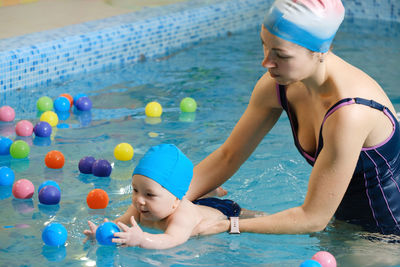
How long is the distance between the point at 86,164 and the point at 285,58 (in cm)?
217

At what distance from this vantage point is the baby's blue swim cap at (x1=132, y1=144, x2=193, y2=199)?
3.20m

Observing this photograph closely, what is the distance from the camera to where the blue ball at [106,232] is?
3170mm

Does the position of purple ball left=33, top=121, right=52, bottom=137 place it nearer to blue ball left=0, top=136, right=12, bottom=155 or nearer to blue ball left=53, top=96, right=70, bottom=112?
blue ball left=0, top=136, right=12, bottom=155

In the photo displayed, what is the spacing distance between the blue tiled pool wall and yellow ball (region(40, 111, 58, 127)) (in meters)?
1.05

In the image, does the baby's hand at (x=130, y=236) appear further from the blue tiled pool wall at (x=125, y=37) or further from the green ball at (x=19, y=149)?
the blue tiled pool wall at (x=125, y=37)

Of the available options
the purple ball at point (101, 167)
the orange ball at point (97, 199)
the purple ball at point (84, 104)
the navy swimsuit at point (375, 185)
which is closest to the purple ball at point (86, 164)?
the purple ball at point (101, 167)

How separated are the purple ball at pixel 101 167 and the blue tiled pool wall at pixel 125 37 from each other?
2.33 meters

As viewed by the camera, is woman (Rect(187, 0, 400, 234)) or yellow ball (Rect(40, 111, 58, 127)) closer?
woman (Rect(187, 0, 400, 234))

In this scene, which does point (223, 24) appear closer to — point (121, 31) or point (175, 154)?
point (121, 31)

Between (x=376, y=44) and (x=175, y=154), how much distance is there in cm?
575

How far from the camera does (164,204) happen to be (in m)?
3.26

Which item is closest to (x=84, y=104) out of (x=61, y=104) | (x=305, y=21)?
(x=61, y=104)

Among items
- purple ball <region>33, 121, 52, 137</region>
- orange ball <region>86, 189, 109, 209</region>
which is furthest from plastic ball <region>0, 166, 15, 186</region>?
purple ball <region>33, 121, 52, 137</region>

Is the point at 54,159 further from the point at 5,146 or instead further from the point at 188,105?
the point at 188,105
